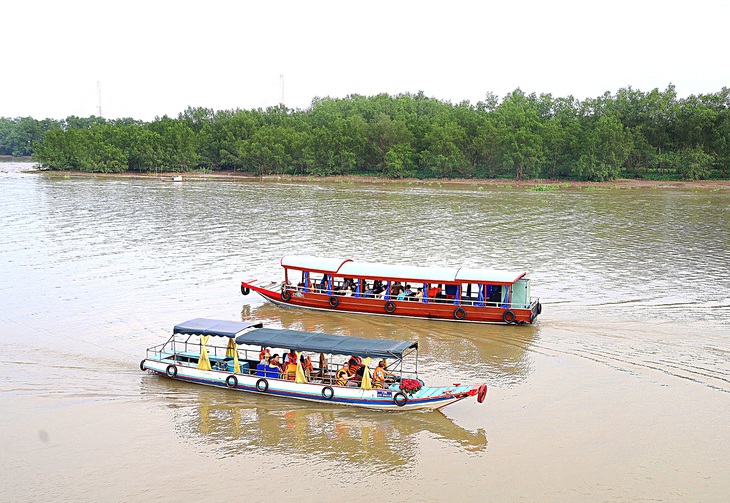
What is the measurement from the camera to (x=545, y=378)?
2269cm

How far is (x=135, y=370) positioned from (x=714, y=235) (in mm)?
45135

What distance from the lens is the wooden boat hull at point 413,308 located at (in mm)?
28266

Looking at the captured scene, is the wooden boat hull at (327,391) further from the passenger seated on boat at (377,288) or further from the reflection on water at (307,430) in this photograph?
the passenger seated on boat at (377,288)

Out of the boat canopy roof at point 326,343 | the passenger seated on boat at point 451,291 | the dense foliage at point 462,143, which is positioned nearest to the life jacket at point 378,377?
the boat canopy roof at point 326,343

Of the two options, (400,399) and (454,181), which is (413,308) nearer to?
(400,399)

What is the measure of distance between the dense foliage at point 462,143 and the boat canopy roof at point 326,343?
91896 mm

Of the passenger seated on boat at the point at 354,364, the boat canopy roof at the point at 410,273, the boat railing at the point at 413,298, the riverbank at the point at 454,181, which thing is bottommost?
the passenger seated on boat at the point at 354,364

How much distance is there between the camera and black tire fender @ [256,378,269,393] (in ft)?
67.5

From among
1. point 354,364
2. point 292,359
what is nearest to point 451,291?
point 354,364

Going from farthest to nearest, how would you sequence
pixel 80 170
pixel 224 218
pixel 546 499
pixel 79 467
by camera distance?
pixel 80 170, pixel 224 218, pixel 79 467, pixel 546 499

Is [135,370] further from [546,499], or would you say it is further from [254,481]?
[546,499]

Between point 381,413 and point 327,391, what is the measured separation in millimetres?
1600

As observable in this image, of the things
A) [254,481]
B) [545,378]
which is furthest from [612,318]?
[254,481]

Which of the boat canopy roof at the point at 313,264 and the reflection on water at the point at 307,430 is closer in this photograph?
the reflection on water at the point at 307,430
